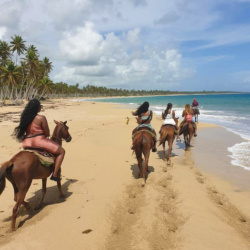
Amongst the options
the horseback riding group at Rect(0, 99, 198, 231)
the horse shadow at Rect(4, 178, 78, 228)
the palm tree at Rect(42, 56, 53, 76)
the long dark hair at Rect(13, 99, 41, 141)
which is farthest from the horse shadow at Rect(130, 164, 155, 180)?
the palm tree at Rect(42, 56, 53, 76)

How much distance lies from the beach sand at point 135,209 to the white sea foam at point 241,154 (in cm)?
47

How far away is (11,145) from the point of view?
34.5 ft

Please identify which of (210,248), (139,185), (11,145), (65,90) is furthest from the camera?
(65,90)

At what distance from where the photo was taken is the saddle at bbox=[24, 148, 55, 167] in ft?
→ 14.4

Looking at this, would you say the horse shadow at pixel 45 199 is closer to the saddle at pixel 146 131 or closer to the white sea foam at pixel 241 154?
the saddle at pixel 146 131

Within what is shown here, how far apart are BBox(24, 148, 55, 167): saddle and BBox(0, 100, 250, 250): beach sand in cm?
114

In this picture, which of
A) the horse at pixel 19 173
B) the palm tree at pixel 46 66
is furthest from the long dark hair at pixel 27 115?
the palm tree at pixel 46 66

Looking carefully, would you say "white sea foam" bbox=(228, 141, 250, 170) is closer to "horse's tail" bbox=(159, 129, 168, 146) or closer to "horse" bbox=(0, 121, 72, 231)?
"horse's tail" bbox=(159, 129, 168, 146)

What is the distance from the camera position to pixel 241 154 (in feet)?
31.7

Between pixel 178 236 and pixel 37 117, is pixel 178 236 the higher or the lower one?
the lower one

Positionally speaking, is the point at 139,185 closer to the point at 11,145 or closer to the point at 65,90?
the point at 11,145

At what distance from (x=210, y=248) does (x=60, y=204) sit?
3417 millimetres

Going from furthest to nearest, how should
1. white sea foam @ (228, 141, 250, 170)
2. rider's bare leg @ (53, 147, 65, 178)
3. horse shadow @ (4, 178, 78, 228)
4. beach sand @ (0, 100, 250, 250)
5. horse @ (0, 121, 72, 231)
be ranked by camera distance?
white sea foam @ (228, 141, 250, 170) → rider's bare leg @ (53, 147, 65, 178) → horse shadow @ (4, 178, 78, 228) → horse @ (0, 121, 72, 231) → beach sand @ (0, 100, 250, 250)

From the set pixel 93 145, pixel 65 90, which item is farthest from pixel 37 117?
pixel 65 90
